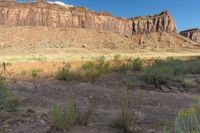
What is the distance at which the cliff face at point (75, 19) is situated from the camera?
142 meters

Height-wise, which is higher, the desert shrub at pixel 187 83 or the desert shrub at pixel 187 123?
the desert shrub at pixel 187 123

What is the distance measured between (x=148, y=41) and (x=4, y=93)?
131m

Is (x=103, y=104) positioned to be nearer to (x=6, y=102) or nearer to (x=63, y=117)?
(x=6, y=102)

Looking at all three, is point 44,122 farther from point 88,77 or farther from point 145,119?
point 88,77

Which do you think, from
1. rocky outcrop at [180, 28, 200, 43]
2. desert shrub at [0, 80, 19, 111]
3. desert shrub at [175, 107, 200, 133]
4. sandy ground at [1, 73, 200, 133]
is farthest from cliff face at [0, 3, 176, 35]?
desert shrub at [175, 107, 200, 133]

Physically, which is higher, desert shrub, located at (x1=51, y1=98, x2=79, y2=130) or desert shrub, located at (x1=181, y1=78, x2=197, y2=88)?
desert shrub, located at (x1=51, y1=98, x2=79, y2=130)

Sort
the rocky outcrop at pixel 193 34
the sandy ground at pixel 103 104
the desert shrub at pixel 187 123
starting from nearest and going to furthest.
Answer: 1. the desert shrub at pixel 187 123
2. the sandy ground at pixel 103 104
3. the rocky outcrop at pixel 193 34

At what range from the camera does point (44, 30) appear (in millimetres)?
129625

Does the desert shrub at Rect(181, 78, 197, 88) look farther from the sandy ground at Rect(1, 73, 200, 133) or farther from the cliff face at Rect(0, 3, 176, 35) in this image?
the cliff face at Rect(0, 3, 176, 35)

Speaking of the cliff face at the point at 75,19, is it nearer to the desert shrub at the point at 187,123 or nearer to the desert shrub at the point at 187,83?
the desert shrub at the point at 187,83

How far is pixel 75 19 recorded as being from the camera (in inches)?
5925

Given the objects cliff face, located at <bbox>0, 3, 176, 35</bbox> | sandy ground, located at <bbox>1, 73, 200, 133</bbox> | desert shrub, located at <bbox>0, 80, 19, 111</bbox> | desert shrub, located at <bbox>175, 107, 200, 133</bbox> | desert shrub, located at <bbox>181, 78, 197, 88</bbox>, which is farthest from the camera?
cliff face, located at <bbox>0, 3, 176, 35</bbox>

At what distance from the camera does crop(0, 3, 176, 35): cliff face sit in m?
142

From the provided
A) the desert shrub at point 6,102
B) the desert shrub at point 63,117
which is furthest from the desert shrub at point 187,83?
the desert shrub at point 63,117
